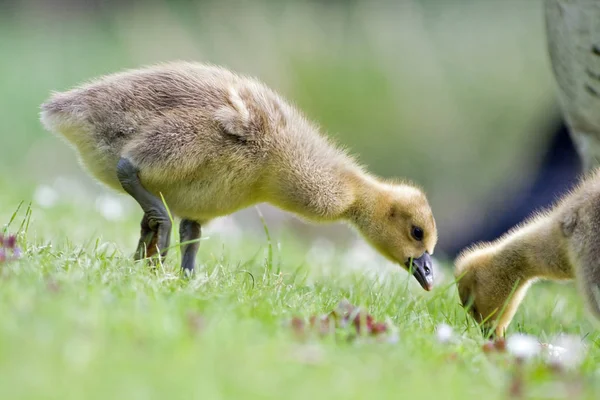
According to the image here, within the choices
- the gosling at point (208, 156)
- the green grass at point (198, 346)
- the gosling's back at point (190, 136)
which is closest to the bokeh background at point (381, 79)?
the gosling at point (208, 156)

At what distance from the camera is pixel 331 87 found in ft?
36.7

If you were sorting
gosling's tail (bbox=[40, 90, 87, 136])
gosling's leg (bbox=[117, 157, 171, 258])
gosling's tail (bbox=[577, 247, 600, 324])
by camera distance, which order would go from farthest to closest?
gosling's tail (bbox=[40, 90, 87, 136]) → gosling's leg (bbox=[117, 157, 171, 258]) → gosling's tail (bbox=[577, 247, 600, 324])

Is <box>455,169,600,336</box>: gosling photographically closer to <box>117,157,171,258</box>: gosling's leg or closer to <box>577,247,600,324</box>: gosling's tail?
<box>577,247,600,324</box>: gosling's tail

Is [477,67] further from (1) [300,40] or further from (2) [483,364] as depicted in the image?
(2) [483,364]

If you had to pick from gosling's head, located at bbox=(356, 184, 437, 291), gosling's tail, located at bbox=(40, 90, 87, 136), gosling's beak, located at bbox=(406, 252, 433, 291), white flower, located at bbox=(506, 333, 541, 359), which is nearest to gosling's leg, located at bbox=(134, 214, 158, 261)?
gosling's tail, located at bbox=(40, 90, 87, 136)

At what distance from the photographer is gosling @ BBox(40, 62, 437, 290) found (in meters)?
3.76

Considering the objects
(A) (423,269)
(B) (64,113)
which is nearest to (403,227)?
(A) (423,269)

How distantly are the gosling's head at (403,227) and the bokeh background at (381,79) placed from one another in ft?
16.1

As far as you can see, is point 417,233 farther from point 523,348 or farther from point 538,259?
point 523,348

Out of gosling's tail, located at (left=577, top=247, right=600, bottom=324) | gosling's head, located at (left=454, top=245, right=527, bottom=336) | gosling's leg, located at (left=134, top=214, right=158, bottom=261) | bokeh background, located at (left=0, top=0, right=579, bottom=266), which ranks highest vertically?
gosling's leg, located at (left=134, top=214, right=158, bottom=261)

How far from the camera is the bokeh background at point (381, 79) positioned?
9797 millimetres

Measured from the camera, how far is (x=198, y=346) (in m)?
2.22

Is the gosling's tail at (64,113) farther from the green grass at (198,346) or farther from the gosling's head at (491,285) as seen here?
the gosling's head at (491,285)

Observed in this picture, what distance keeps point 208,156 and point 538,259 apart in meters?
1.58
